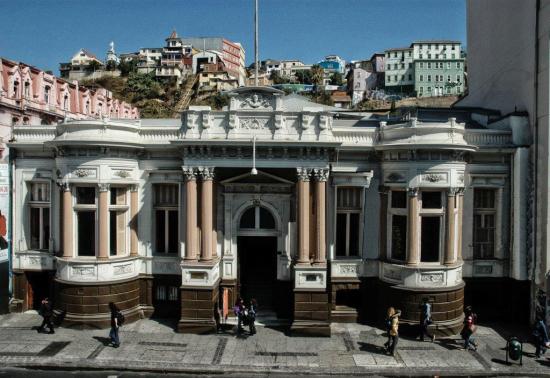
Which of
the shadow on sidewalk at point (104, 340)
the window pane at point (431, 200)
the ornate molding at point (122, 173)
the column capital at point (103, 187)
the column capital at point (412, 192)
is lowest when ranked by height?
the shadow on sidewalk at point (104, 340)

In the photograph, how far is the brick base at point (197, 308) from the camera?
18438 mm

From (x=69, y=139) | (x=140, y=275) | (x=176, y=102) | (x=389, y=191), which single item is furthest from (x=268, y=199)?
(x=176, y=102)

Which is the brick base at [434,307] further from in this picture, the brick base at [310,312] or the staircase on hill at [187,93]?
the staircase on hill at [187,93]

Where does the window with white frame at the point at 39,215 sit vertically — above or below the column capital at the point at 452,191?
below

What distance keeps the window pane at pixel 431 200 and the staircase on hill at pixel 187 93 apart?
299 feet

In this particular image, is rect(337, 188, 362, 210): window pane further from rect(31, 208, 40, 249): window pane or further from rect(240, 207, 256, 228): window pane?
rect(31, 208, 40, 249): window pane

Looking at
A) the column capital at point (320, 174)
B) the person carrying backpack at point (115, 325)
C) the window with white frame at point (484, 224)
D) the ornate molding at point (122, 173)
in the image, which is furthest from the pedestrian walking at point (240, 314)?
the window with white frame at point (484, 224)

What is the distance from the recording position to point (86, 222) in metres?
19.0

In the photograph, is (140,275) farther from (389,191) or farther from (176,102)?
(176,102)

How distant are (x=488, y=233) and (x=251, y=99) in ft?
37.5

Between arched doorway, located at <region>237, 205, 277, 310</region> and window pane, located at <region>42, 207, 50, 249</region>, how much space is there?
8380mm

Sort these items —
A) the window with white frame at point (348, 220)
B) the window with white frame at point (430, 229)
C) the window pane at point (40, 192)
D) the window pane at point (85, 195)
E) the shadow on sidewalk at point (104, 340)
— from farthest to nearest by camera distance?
the window pane at point (40, 192)
the window with white frame at point (348, 220)
the window pane at point (85, 195)
the window with white frame at point (430, 229)
the shadow on sidewalk at point (104, 340)

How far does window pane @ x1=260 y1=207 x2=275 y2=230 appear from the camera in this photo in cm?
2016

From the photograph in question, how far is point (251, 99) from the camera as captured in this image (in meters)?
18.7
